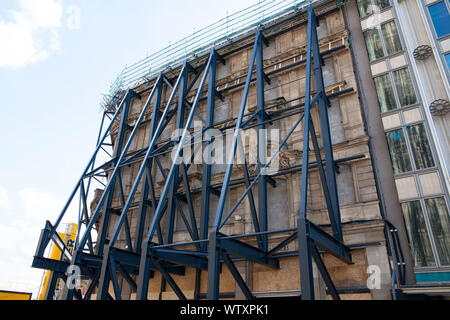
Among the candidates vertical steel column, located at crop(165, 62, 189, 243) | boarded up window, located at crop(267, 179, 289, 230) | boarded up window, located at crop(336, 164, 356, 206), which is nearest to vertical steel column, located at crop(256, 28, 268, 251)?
boarded up window, located at crop(267, 179, 289, 230)

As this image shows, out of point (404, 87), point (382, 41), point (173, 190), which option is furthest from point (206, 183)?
point (382, 41)

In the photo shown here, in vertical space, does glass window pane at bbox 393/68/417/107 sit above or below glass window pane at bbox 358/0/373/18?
below

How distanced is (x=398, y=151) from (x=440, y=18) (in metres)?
5.92

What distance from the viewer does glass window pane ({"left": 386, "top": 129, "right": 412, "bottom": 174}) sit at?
487 inches

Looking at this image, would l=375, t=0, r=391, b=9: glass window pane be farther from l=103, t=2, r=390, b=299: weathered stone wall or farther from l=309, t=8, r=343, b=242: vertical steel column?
l=309, t=8, r=343, b=242: vertical steel column

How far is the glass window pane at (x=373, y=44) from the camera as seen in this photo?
1480 centimetres

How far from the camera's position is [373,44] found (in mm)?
15117

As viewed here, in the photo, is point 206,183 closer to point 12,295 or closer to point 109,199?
point 109,199

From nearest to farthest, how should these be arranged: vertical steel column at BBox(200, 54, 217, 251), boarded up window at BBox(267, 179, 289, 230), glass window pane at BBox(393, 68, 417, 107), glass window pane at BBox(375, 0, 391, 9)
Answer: glass window pane at BBox(393, 68, 417, 107) → boarded up window at BBox(267, 179, 289, 230) → vertical steel column at BBox(200, 54, 217, 251) → glass window pane at BBox(375, 0, 391, 9)

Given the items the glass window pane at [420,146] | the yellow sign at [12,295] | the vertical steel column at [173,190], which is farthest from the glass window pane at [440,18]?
the yellow sign at [12,295]

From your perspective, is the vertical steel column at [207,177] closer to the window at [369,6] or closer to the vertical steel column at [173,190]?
the vertical steel column at [173,190]

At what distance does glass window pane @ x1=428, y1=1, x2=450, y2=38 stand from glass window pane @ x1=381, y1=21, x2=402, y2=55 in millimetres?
1404

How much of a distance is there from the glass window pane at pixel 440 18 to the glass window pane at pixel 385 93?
2519mm

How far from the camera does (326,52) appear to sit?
631 inches
